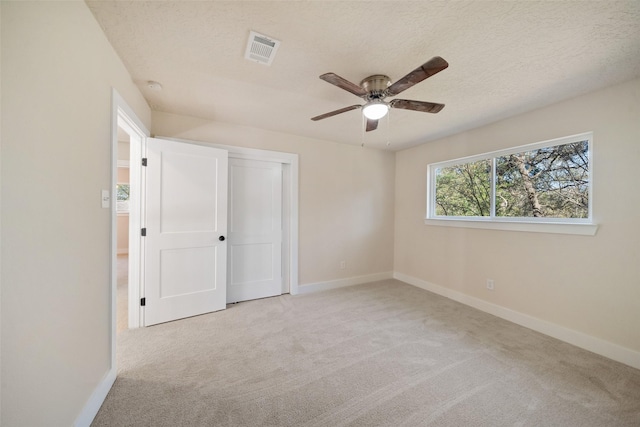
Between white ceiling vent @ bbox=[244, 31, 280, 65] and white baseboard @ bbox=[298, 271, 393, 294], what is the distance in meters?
2.90

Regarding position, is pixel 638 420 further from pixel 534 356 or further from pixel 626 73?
pixel 626 73

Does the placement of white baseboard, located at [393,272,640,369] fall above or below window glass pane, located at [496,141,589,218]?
below

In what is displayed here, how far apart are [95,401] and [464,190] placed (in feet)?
14.0

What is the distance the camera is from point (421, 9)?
1.33 metres

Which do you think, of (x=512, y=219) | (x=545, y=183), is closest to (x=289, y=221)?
(x=512, y=219)

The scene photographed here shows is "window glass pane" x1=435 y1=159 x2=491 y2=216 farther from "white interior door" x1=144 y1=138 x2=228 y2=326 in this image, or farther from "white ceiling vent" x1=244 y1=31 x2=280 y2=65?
"white interior door" x1=144 y1=138 x2=228 y2=326

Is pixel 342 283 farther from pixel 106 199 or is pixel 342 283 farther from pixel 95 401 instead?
pixel 106 199

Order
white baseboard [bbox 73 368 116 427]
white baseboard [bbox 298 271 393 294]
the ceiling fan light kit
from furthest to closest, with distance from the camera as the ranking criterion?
white baseboard [bbox 298 271 393 294] < the ceiling fan light kit < white baseboard [bbox 73 368 116 427]

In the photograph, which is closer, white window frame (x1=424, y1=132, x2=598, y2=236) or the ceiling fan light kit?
the ceiling fan light kit

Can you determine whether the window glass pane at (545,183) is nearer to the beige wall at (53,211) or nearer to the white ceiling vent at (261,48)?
the white ceiling vent at (261,48)

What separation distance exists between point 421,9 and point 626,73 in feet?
6.38

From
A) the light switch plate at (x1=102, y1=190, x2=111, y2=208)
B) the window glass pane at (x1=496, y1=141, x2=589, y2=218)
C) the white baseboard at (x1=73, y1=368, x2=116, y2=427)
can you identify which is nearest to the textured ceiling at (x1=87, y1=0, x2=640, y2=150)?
the window glass pane at (x1=496, y1=141, x2=589, y2=218)

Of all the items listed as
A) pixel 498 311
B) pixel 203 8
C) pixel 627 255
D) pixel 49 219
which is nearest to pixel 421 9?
pixel 203 8

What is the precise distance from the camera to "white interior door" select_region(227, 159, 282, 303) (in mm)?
3205
